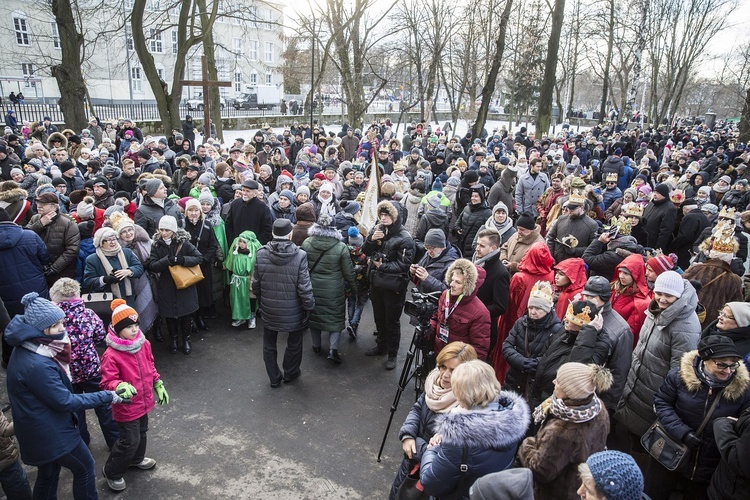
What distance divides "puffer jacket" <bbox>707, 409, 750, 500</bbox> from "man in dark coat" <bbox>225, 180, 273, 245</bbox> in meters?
5.66

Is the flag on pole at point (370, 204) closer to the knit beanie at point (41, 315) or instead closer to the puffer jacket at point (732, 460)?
the knit beanie at point (41, 315)

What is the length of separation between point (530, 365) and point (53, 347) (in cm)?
359

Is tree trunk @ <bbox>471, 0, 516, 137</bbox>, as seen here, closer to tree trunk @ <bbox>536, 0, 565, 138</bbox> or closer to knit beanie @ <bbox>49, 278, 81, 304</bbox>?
tree trunk @ <bbox>536, 0, 565, 138</bbox>

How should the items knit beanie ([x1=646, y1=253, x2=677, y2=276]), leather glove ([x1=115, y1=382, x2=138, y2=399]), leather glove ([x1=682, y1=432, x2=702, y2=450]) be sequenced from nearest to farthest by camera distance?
leather glove ([x1=682, y1=432, x2=702, y2=450])
leather glove ([x1=115, y1=382, x2=138, y2=399])
knit beanie ([x1=646, y1=253, x2=677, y2=276])

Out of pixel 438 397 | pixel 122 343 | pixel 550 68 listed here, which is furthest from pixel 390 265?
pixel 550 68

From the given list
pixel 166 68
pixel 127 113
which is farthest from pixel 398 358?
pixel 166 68

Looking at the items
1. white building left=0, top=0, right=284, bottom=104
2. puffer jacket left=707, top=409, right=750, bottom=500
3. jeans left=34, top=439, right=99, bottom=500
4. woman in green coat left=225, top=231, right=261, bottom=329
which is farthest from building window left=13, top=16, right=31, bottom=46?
puffer jacket left=707, top=409, right=750, bottom=500

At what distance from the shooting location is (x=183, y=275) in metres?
5.90

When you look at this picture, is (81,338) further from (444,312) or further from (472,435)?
(472,435)

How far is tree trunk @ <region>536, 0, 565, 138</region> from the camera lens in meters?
18.3

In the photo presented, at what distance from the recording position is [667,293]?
3.94 metres

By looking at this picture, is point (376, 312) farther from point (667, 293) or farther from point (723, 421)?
point (723, 421)

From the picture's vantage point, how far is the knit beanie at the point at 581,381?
2838 mm

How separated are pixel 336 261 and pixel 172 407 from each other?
2.34 meters
